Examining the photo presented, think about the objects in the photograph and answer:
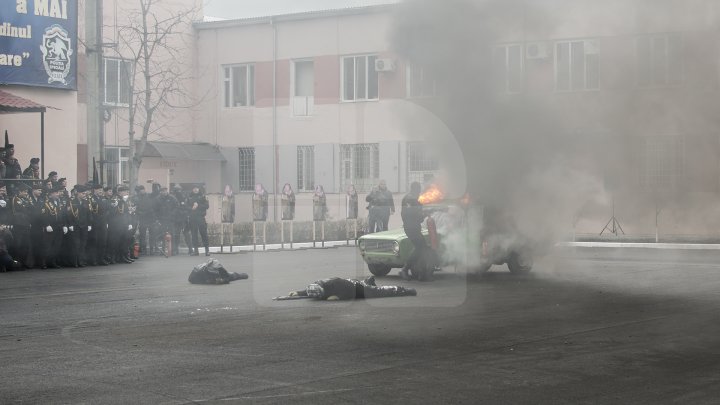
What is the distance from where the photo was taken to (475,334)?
10.9 metres

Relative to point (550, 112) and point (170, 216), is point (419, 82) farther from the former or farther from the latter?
point (170, 216)

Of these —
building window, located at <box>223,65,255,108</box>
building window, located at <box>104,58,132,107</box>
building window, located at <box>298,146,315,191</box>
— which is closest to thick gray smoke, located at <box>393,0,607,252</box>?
building window, located at <box>298,146,315,191</box>

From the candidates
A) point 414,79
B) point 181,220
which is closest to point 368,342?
point 414,79

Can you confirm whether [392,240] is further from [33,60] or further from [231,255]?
[33,60]

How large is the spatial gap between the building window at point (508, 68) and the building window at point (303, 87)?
13.3 metres

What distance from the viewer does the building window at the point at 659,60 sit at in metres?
12.9

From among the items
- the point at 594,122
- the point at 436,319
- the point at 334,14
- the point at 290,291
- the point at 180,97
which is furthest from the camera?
the point at 180,97

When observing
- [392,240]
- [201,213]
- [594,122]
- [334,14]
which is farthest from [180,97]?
[594,122]

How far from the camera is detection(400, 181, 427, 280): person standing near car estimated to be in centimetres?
1697

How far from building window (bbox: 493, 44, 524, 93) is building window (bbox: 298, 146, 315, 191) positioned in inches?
500

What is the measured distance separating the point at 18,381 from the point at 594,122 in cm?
930

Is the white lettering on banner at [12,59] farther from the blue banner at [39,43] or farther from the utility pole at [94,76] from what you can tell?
the utility pole at [94,76]

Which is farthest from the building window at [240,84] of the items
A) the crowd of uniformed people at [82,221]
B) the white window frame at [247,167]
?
the crowd of uniformed people at [82,221]

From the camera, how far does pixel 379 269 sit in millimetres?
18219
